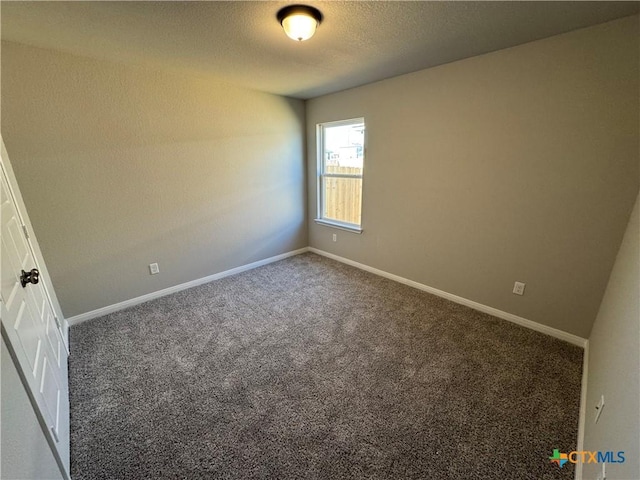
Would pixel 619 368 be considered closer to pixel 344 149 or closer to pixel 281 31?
pixel 281 31

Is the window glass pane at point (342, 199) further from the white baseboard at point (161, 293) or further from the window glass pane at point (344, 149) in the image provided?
the white baseboard at point (161, 293)

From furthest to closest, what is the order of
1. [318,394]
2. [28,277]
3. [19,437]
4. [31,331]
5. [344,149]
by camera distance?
[344,149]
[318,394]
[28,277]
[31,331]
[19,437]

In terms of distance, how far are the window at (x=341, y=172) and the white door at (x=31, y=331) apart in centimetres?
303

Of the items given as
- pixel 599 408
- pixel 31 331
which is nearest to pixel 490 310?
pixel 599 408

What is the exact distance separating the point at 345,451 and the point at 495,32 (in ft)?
9.12

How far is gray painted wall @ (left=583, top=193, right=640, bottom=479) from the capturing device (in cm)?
86

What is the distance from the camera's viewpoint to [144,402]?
1665 millimetres

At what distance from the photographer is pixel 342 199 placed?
12.7 feet

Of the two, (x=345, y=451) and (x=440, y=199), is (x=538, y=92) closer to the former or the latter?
(x=440, y=199)

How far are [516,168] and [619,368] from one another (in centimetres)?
161

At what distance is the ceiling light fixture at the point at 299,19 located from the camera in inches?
61.2

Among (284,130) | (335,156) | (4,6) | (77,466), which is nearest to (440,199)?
(335,156)

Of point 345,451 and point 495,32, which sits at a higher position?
point 495,32

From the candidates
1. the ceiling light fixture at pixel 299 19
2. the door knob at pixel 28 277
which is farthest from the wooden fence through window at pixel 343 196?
the door knob at pixel 28 277
